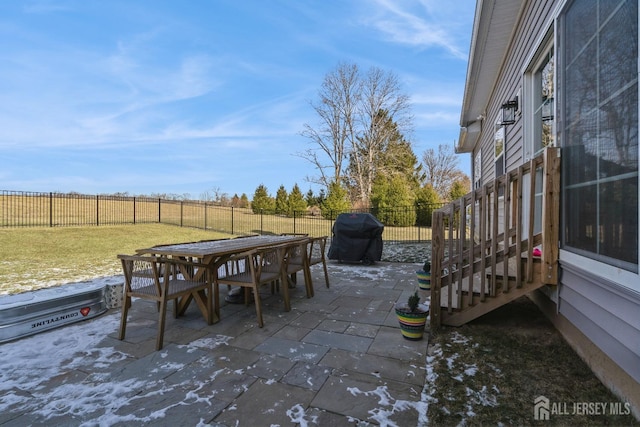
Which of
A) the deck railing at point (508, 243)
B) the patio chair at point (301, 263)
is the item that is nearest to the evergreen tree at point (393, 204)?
the patio chair at point (301, 263)

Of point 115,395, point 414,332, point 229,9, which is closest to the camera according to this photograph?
point 115,395

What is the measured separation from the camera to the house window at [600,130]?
1499 mm

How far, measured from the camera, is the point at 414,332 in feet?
8.77

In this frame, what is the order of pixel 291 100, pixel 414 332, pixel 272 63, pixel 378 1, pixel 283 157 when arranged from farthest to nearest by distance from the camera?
pixel 283 157
pixel 291 100
pixel 272 63
pixel 378 1
pixel 414 332

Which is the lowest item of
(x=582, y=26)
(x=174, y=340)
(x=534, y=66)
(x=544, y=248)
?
(x=174, y=340)

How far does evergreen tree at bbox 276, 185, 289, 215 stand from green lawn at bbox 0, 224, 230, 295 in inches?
332

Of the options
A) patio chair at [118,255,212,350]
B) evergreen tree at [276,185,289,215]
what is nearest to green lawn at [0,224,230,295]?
patio chair at [118,255,212,350]

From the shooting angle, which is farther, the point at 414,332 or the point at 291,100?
A: the point at 291,100

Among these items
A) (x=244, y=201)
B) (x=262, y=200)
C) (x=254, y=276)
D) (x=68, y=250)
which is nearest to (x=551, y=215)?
(x=254, y=276)

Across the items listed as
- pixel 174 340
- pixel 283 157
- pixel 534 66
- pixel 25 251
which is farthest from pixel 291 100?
pixel 174 340

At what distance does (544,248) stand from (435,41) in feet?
36.4

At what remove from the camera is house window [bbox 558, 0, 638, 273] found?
4.92 feet

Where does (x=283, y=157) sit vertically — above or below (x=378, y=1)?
below

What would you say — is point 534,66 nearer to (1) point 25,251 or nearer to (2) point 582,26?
(2) point 582,26
